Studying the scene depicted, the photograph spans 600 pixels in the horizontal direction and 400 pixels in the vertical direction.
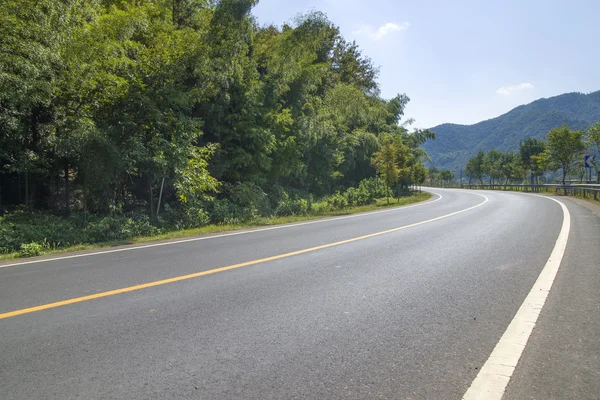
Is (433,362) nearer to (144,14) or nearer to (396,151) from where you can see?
(144,14)

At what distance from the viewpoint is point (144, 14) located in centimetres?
1208

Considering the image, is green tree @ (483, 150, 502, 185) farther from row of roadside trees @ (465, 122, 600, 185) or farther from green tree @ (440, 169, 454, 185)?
green tree @ (440, 169, 454, 185)

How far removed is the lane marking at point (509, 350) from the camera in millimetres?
2518

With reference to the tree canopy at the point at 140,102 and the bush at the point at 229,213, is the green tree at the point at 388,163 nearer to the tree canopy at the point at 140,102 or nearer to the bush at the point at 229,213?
the tree canopy at the point at 140,102

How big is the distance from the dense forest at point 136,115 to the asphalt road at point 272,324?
489 cm

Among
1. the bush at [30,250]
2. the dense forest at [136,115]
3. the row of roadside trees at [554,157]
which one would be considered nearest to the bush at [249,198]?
the dense forest at [136,115]

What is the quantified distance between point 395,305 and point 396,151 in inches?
1047

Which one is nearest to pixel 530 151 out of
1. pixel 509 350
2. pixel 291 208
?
pixel 291 208

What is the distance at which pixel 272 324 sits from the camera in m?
3.66

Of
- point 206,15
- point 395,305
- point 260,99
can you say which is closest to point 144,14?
point 206,15

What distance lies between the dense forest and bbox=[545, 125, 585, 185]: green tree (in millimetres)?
30795

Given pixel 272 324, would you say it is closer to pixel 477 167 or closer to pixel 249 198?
pixel 249 198

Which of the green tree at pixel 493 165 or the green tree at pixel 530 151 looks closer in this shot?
the green tree at pixel 530 151

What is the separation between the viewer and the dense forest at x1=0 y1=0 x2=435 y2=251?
386 inches
